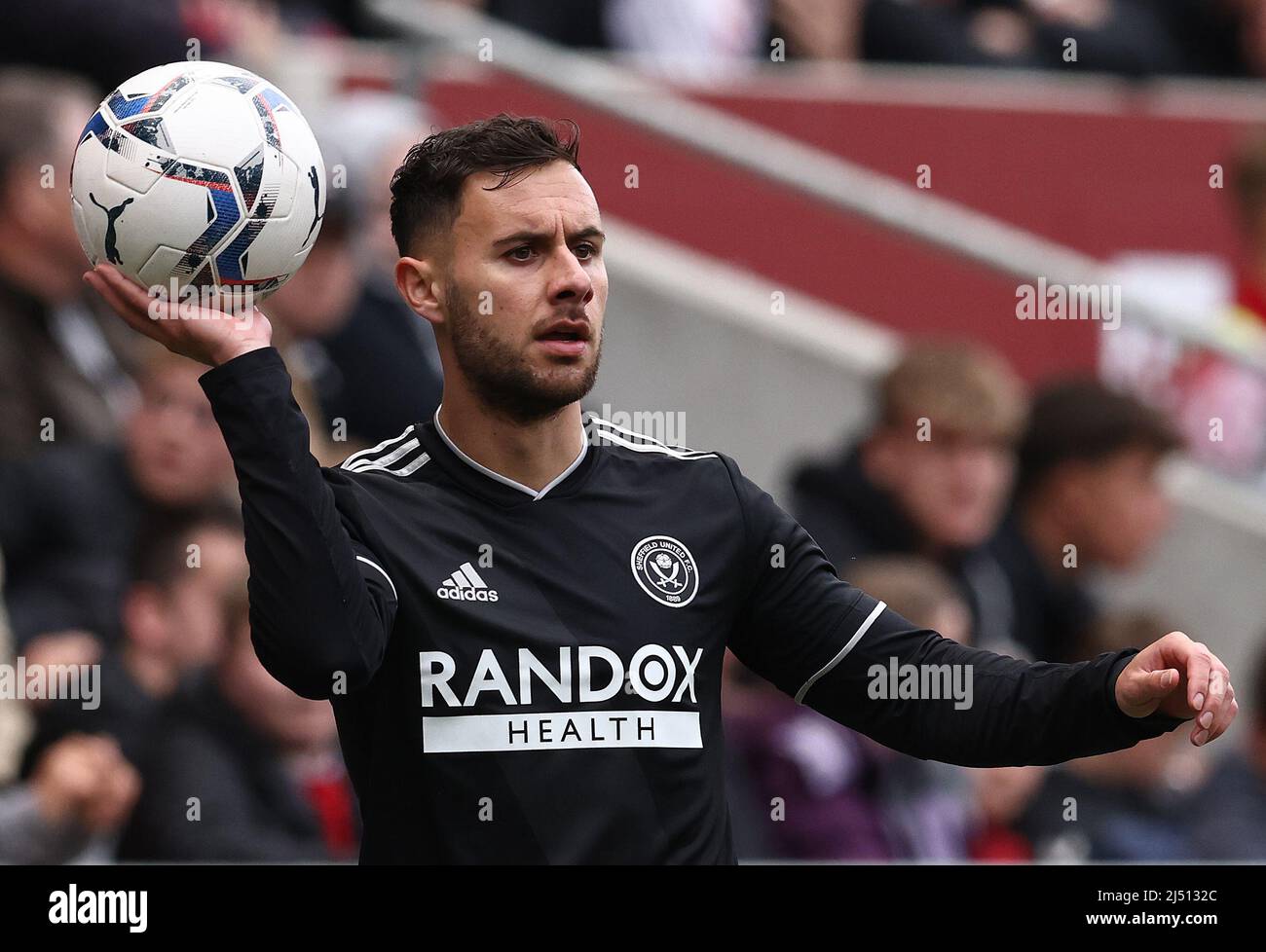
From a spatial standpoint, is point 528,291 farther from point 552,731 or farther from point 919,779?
point 919,779

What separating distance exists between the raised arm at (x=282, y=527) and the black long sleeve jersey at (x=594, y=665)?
0.10 ft

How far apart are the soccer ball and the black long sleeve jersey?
402 mm

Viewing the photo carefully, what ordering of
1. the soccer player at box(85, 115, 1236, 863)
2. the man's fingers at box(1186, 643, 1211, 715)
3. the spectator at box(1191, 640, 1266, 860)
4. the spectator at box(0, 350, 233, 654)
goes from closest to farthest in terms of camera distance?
the man's fingers at box(1186, 643, 1211, 715) → the soccer player at box(85, 115, 1236, 863) → the spectator at box(0, 350, 233, 654) → the spectator at box(1191, 640, 1266, 860)

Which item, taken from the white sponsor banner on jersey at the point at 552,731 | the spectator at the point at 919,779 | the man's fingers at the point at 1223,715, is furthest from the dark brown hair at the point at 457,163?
the spectator at the point at 919,779

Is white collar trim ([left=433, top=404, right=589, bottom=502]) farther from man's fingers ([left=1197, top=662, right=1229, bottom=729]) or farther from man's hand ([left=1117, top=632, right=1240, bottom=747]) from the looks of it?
man's fingers ([left=1197, top=662, right=1229, bottom=729])

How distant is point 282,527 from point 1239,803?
A: 207 inches

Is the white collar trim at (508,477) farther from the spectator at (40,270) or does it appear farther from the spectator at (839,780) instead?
the spectator at (40,270)

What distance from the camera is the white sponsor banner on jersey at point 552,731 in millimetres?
3320

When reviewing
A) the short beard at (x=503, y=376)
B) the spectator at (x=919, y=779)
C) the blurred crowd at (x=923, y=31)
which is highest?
the blurred crowd at (x=923, y=31)

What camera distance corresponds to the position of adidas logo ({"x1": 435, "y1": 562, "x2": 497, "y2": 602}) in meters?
3.38

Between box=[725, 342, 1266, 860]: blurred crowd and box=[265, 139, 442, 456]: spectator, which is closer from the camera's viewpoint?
box=[725, 342, 1266, 860]: blurred crowd

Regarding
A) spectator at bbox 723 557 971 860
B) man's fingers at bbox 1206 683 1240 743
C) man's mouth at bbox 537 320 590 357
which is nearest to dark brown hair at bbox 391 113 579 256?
man's mouth at bbox 537 320 590 357

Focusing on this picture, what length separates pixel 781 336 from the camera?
848 centimetres

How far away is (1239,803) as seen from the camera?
735 cm
